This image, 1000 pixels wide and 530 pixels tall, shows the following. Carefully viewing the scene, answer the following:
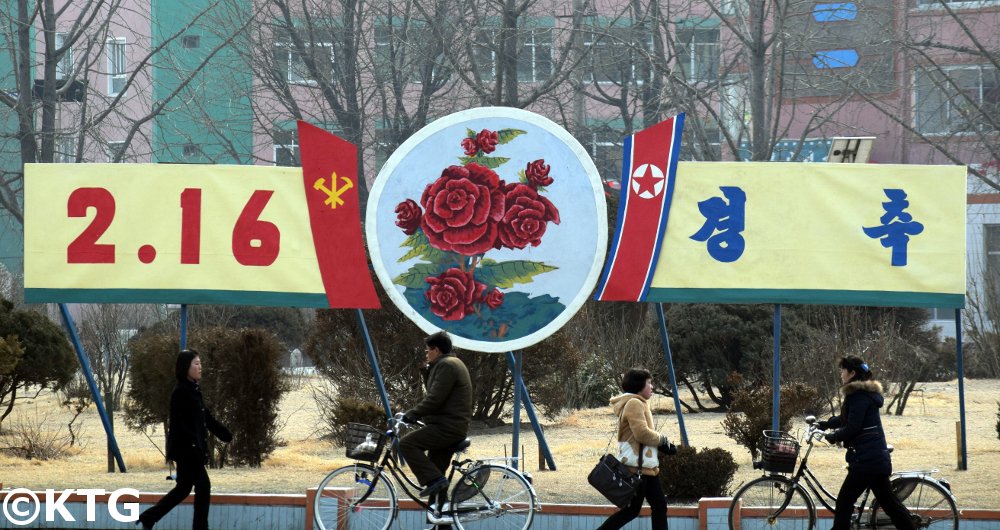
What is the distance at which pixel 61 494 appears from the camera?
10.9 m

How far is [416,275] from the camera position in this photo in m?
12.7

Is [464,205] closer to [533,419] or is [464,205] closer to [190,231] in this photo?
[533,419]

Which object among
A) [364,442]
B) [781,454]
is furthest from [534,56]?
[781,454]

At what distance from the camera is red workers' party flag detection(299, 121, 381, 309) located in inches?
503

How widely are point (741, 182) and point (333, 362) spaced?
7825mm

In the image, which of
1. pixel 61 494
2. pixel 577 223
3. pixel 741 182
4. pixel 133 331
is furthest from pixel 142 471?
pixel 133 331

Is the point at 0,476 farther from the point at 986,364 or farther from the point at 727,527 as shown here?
the point at 986,364

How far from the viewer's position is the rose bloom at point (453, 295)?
12.6m

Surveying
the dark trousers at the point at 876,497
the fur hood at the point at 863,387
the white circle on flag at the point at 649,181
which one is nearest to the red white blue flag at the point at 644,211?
the white circle on flag at the point at 649,181

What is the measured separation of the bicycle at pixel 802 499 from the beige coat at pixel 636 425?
3.04ft

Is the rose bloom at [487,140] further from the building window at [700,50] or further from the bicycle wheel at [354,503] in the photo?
the building window at [700,50]

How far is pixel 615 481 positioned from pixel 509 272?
369cm

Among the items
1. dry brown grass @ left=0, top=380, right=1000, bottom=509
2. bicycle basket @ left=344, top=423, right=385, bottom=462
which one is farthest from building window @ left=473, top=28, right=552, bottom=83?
bicycle basket @ left=344, top=423, right=385, bottom=462

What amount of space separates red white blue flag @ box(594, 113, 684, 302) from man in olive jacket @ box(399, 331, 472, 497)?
10.4 ft
